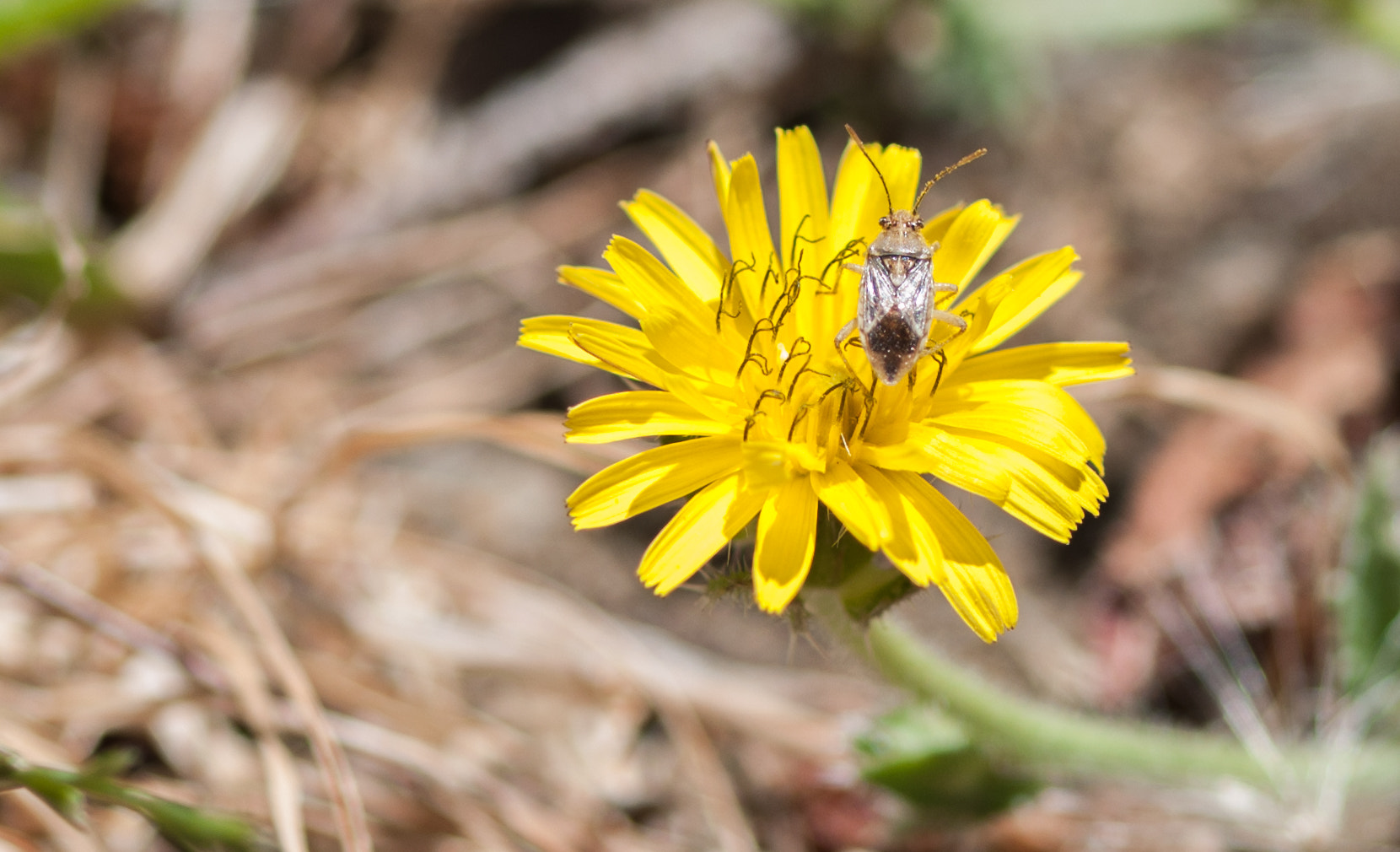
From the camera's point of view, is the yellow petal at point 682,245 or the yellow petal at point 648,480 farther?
the yellow petal at point 682,245

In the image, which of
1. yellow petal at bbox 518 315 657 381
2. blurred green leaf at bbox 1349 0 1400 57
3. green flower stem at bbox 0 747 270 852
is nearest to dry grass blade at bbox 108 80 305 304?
green flower stem at bbox 0 747 270 852

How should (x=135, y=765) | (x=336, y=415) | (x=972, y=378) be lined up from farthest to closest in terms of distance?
(x=336, y=415)
(x=135, y=765)
(x=972, y=378)

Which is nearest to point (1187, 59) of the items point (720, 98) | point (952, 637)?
point (720, 98)

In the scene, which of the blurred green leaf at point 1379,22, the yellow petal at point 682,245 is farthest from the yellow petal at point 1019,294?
the blurred green leaf at point 1379,22

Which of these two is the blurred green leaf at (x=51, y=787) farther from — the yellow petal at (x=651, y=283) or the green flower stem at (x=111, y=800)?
the yellow petal at (x=651, y=283)

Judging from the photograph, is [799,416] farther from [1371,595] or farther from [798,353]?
[1371,595]

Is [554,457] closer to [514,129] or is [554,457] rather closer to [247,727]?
[247,727]

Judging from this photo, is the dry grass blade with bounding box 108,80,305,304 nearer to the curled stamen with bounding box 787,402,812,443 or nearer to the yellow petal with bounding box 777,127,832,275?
the yellow petal with bounding box 777,127,832,275
